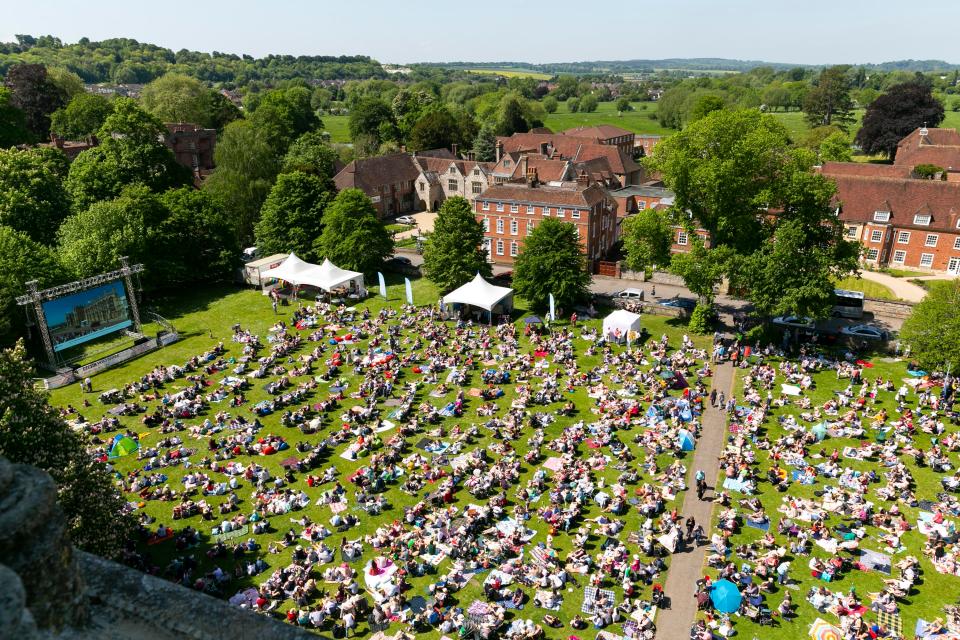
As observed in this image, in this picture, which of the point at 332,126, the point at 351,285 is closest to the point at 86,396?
the point at 351,285

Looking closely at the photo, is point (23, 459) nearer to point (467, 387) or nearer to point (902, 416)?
point (467, 387)

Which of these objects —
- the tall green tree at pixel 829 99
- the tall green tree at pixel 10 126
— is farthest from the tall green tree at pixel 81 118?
the tall green tree at pixel 829 99

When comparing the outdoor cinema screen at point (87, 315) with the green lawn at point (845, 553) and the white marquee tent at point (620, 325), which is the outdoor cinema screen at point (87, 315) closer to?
the white marquee tent at point (620, 325)

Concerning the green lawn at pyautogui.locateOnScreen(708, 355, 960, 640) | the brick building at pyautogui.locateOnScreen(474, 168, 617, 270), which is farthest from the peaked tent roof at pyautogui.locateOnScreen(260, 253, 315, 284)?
the green lawn at pyautogui.locateOnScreen(708, 355, 960, 640)

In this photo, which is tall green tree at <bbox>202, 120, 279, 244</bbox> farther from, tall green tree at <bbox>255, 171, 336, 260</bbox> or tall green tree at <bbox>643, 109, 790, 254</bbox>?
tall green tree at <bbox>643, 109, 790, 254</bbox>

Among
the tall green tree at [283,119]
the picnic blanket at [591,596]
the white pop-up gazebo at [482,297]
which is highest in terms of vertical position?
the tall green tree at [283,119]

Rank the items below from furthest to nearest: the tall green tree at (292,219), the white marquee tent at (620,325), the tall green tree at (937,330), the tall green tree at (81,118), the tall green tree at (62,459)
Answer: the tall green tree at (81,118), the tall green tree at (292,219), the white marquee tent at (620,325), the tall green tree at (937,330), the tall green tree at (62,459)

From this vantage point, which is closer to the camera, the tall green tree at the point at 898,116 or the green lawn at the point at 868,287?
Answer: the green lawn at the point at 868,287
